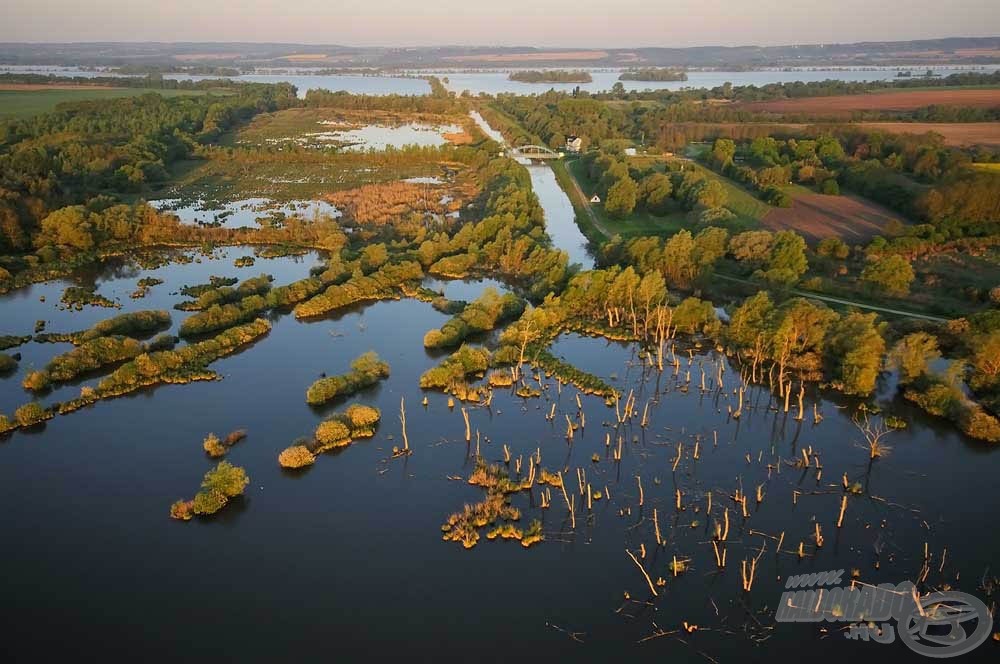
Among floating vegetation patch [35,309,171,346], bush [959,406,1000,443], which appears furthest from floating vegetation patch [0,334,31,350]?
bush [959,406,1000,443]

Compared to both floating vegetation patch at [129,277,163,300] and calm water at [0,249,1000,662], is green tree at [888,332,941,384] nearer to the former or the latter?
calm water at [0,249,1000,662]

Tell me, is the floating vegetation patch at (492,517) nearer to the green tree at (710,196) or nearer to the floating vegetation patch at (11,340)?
the floating vegetation patch at (11,340)

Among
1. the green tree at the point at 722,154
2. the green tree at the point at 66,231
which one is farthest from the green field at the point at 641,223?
the green tree at the point at 66,231

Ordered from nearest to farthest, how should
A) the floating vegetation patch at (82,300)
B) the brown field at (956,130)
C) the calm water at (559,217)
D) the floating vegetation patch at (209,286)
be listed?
the floating vegetation patch at (82,300) < the floating vegetation patch at (209,286) < the calm water at (559,217) < the brown field at (956,130)

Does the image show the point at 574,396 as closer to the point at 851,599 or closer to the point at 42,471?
the point at 851,599

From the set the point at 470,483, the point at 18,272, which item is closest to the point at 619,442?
the point at 470,483
